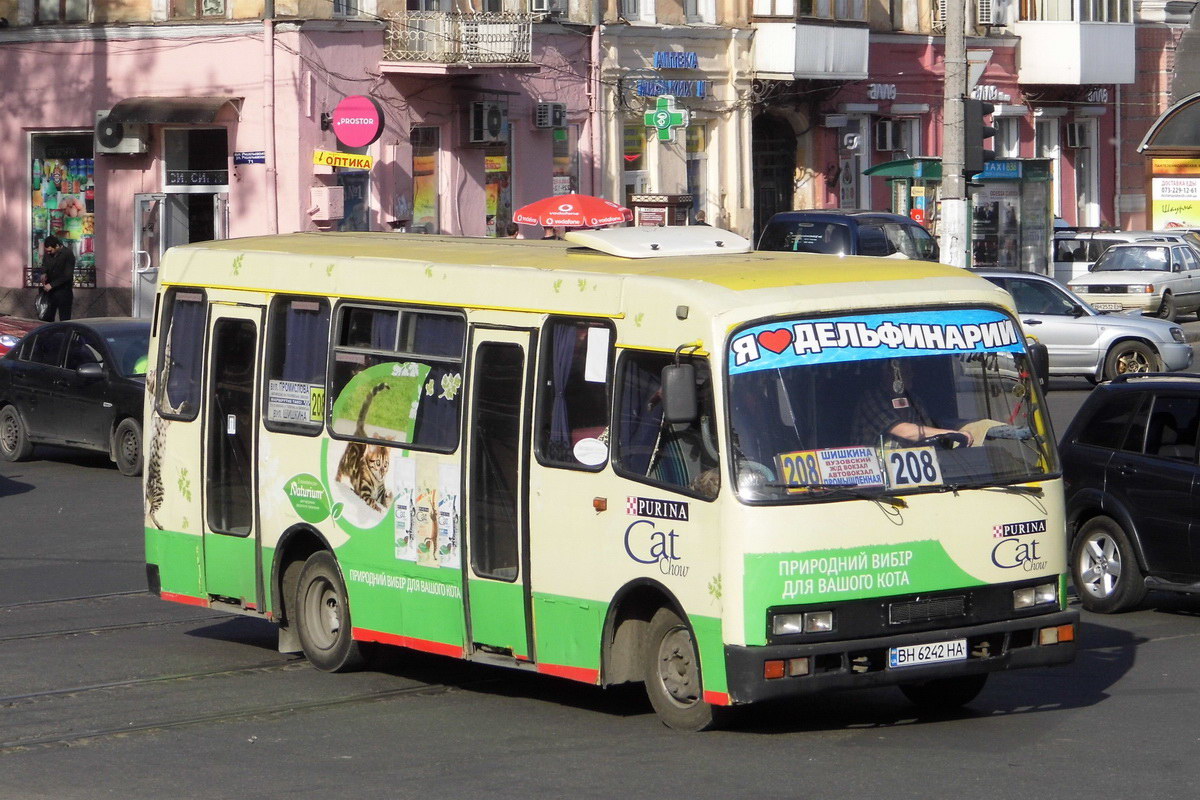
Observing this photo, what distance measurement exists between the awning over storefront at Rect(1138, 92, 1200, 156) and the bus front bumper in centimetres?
3724

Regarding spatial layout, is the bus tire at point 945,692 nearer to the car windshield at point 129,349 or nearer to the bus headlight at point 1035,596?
the bus headlight at point 1035,596

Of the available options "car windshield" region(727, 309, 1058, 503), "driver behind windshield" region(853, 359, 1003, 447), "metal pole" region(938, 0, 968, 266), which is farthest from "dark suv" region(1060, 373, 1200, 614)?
"metal pole" region(938, 0, 968, 266)

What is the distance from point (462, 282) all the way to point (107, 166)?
2393 cm

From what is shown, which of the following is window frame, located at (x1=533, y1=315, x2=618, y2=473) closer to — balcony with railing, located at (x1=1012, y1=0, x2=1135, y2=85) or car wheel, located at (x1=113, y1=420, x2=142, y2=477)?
car wheel, located at (x1=113, y1=420, x2=142, y2=477)

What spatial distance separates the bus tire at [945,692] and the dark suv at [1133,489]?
117 inches

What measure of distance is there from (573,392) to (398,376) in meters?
1.38

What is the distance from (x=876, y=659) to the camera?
28.1 feet

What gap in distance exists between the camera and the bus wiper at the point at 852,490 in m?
8.47

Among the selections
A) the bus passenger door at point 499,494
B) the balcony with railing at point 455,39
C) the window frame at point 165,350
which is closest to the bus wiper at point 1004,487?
the bus passenger door at point 499,494

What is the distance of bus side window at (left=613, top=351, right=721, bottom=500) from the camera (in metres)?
8.59

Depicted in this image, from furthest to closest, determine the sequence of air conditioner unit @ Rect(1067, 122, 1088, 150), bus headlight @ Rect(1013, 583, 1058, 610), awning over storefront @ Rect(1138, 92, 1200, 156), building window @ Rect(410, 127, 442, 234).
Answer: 1. air conditioner unit @ Rect(1067, 122, 1088, 150)
2. awning over storefront @ Rect(1138, 92, 1200, 156)
3. building window @ Rect(410, 127, 442, 234)
4. bus headlight @ Rect(1013, 583, 1058, 610)

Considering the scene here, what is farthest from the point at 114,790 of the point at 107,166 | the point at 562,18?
the point at 562,18

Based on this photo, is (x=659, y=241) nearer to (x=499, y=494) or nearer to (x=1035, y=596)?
(x=499, y=494)

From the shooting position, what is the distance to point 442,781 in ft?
26.8
